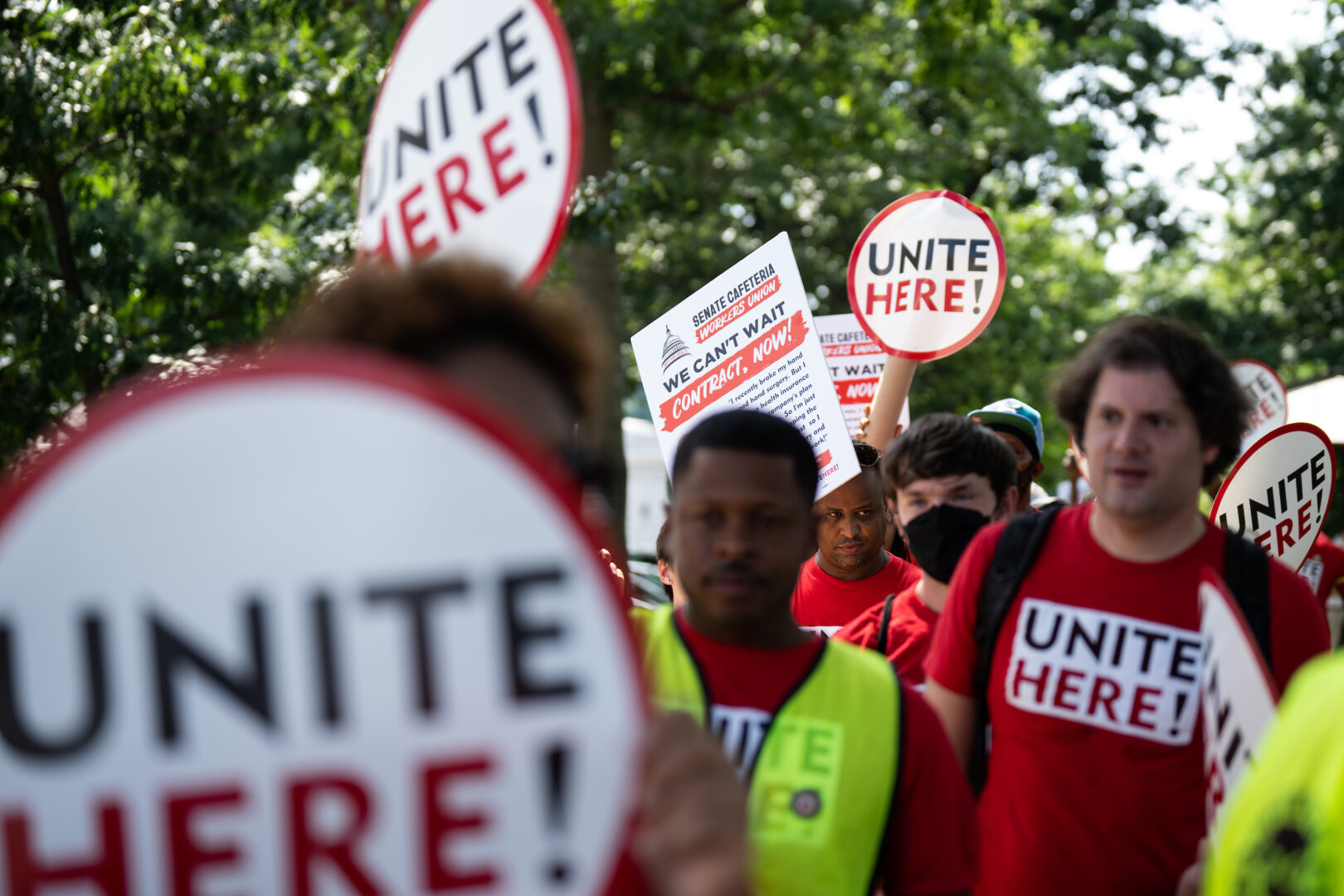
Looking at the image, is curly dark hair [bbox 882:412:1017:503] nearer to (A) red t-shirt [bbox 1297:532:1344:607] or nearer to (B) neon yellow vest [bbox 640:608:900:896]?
(B) neon yellow vest [bbox 640:608:900:896]

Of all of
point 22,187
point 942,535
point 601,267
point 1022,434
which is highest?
point 601,267

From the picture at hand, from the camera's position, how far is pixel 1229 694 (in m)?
2.05

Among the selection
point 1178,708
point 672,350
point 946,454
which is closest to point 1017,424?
point 672,350

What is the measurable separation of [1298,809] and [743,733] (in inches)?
42.1

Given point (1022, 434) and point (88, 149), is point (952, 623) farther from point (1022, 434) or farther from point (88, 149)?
point (88, 149)

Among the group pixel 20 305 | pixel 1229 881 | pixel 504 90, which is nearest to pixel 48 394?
pixel 20 305

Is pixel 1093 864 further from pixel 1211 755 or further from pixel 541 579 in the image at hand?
pixel 541 579

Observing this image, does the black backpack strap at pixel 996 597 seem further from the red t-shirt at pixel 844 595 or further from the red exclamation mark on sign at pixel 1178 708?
the red t-shirt at pixel 844 595

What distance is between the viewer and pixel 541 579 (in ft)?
3.56

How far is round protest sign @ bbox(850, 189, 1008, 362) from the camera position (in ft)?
16.4

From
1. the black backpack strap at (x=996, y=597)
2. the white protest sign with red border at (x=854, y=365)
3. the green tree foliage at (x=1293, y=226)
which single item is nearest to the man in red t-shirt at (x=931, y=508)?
the black backpack strap at (x=996, y=597)

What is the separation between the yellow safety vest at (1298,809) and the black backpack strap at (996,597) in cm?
143

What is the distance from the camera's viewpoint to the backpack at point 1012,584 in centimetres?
260

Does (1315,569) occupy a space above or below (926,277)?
below
